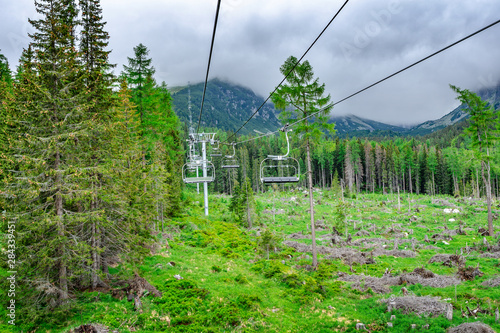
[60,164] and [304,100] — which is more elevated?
[304,100]

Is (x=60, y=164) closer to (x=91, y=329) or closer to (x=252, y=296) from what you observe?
(x=91, y=329)

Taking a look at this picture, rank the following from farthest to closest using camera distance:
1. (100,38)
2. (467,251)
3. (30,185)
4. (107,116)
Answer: (467,251) → (100,38) → (107,116) → (30,185)

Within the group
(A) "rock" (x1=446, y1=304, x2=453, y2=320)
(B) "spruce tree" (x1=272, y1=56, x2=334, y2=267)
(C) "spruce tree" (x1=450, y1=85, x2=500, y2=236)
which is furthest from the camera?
(C) "spruce tree" (x1=450, y1=85, x2=500, y2=236)

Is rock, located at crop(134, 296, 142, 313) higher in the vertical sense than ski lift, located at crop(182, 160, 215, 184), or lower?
lower

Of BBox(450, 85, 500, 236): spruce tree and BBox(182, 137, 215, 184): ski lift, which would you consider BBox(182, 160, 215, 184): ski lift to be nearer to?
BBox(182, 137, 215, 184): ski lift

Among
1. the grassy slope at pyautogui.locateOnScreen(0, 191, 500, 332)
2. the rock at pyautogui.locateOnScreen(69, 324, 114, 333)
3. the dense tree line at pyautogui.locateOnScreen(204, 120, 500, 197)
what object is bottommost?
the grassy slope at pyautogui.locateOnScreen(0, 191, 500, 332)

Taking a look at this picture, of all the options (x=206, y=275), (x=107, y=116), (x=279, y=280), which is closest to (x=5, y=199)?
(x=107, y=116)

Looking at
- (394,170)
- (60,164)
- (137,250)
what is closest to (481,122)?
(137,250)

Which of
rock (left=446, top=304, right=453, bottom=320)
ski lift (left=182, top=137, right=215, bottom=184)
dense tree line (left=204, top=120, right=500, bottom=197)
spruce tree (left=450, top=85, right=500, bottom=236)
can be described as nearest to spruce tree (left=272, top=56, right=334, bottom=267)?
ski lift (left=182, top=137, right=215, bottom=184)

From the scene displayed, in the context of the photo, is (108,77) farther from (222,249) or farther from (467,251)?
(467,251)

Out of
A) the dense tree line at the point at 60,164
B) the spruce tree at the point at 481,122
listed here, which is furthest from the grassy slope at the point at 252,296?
the spruce tree at the point at 481,122

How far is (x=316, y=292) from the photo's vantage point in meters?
14.2

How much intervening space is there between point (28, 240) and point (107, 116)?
646 centimetres

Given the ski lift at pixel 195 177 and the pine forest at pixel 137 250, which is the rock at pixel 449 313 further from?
the ski lift at pixel 195 177
